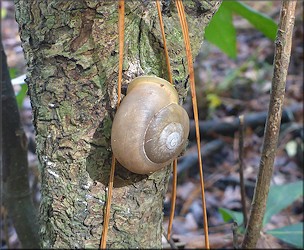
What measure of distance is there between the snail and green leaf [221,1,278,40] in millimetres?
484

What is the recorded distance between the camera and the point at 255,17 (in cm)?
120

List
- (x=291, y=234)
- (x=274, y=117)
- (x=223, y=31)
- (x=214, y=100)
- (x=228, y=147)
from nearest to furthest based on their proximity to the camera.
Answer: (x=274, y=117) < (x=223, y=31) < (x=291, y=234) < (x=228, y=147) < (x=214, y=100)

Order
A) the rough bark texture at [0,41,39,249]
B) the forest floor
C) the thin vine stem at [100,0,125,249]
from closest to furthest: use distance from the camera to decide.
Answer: the thin vine stem at [100,0,125,249] → the rough bark texture at [0,41,39,249] → the forest floor

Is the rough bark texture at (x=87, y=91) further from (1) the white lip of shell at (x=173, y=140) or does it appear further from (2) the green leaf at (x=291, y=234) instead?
(2) the green leaf at (x=291, y=234)

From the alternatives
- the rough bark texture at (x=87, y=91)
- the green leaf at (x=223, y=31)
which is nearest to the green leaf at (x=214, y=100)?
the green leaf at (x=223, y=31)

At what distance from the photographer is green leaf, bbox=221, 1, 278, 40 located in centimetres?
118

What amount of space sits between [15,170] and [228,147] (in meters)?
1.65

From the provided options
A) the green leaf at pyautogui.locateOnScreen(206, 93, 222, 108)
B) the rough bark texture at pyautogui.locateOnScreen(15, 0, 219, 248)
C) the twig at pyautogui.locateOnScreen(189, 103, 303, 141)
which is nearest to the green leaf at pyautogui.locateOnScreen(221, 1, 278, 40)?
the rough bark texture at pyautogui.locateOnScreen(15, 0, 219, 248)

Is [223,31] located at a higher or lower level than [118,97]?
lower

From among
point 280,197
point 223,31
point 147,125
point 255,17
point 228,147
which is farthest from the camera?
point 228,147

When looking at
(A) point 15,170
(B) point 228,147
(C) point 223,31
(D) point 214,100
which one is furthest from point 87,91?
(D) point 214,100

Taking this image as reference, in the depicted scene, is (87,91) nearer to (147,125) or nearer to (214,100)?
(147,125)

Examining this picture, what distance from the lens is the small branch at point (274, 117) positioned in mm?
787

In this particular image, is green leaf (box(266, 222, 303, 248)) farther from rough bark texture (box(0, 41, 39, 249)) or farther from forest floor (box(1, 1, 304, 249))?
rough bark texture (box(0, 41, 39, 249))
